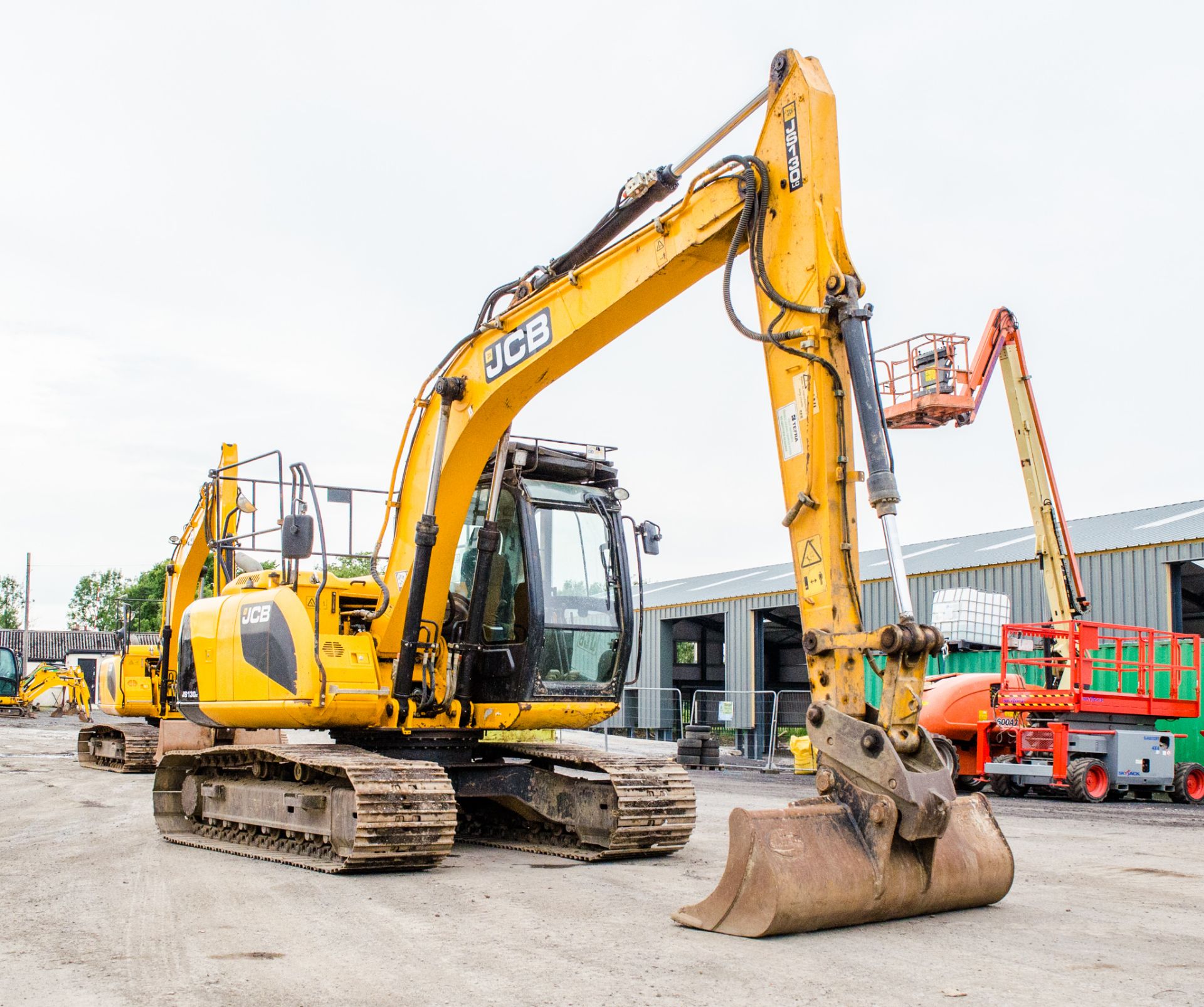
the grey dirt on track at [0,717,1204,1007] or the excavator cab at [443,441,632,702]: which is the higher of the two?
the excavator cab at [443,441,632,702]

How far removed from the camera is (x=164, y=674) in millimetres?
16391

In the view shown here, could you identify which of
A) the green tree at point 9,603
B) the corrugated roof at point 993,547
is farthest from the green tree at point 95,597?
the corrugated roof at point 993,547

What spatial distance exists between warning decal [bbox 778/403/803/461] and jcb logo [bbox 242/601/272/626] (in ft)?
14.8

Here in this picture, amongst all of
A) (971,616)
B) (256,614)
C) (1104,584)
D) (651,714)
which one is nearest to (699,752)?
(971,616)

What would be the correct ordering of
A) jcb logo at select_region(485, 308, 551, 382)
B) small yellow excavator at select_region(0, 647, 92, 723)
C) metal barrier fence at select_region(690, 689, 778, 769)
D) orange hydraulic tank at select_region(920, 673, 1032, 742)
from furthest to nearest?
small yellow excavator at select_region(0, 647, 92, 723)
metal barrier fence at select_region(690, 689, 778, 769)
orange hydraulic tank at select_region(920, 673, 1032, 742)
jcb logo at select_region(485, 308, 551, 382)

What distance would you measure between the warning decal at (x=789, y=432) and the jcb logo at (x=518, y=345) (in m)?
2.25

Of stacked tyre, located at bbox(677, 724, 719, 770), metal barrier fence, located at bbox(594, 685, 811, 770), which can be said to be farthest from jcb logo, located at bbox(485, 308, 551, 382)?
metal barrier fence, located at bbox(594, 685, 811, 770)

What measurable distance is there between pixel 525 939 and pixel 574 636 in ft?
11.9

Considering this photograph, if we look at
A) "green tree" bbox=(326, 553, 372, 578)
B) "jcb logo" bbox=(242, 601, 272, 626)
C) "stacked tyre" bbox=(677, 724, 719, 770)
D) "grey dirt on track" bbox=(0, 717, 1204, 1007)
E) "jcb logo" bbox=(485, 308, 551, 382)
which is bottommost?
"stacked tyre" bbox=(677, 724, 719, 770)

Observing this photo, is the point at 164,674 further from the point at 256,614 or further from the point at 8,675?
the point at 8,675

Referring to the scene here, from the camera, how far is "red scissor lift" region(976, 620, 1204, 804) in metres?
15.5

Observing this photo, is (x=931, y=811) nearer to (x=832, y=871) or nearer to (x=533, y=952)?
(x=832, y=871)

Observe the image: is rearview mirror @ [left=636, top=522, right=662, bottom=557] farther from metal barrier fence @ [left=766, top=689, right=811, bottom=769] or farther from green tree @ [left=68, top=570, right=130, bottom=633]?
green tree @ [left=68, top=570, right=130, bottom=633]

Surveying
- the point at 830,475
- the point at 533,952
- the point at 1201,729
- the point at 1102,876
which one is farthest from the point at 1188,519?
the point at 533,952
